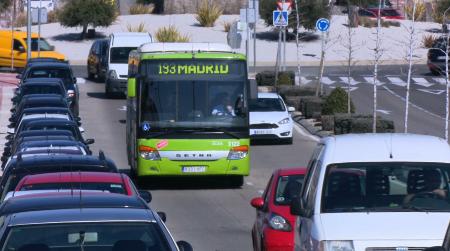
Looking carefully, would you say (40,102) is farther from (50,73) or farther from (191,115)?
(50,73)

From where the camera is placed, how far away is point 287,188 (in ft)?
40.3

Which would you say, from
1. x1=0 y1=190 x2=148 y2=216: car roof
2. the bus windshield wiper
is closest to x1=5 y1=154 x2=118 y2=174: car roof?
x1=0 y1=190 x2=148 y2=216: car roof

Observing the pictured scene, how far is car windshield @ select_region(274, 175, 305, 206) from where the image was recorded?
12191mm

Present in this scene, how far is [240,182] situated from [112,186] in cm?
1096

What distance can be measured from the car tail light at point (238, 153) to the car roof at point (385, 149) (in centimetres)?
1136

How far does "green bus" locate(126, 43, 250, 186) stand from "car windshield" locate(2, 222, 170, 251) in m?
13.8

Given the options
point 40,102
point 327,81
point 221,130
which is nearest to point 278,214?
point 221,130

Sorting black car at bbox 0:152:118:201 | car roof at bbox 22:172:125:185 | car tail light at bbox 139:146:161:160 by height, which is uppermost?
car roof at bbox 22:172:125:185

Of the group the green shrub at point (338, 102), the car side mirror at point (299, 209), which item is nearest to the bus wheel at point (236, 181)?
the green shrub at point (338, 102)

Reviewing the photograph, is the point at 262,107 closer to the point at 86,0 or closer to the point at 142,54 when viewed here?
the point at 142,54

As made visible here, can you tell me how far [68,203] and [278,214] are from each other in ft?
15.6

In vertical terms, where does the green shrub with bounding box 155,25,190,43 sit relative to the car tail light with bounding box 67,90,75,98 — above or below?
above

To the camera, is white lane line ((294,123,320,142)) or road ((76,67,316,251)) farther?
white lane line ((294,123,320,142))

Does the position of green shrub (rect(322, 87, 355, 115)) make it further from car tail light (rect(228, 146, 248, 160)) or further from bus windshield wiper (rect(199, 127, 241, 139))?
bus windshield wiper (rect(199, 127, 241, 139))
